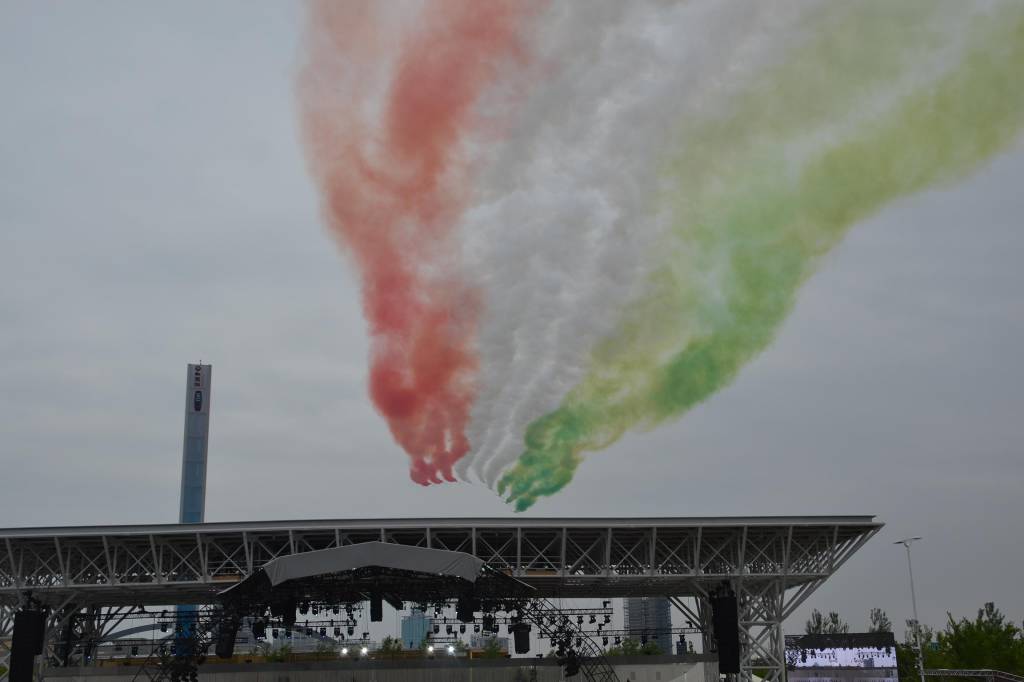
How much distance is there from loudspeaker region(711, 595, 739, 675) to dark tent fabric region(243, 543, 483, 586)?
51.3 feet

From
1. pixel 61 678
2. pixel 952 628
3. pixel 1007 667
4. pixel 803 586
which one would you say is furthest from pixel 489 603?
pixel 952 628

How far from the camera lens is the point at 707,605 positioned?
2068 inches

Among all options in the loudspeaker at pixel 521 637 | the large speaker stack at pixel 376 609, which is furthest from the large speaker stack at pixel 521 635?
the large speaker stack at pixel 376 609

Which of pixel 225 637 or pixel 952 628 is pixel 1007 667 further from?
pixel 225 637

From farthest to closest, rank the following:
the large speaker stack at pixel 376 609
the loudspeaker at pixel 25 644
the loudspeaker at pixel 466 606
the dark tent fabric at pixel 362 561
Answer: the large speaker stack at pixel 376 609
the loudspeaker at pixel 25 644
the loudspeaker at pixel 466 606
the dark tent fabric at pixel 362 561

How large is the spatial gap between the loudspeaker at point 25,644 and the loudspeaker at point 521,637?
72.8 ft

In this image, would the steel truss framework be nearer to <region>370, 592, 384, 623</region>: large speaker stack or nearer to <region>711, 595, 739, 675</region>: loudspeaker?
<region>711, 595, 739, 675</region>: loudspeaker

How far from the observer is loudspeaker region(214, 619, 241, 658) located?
4444cm

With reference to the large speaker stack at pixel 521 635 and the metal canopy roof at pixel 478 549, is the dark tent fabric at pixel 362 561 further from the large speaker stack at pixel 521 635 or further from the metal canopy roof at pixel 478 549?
the large speaker stack at pixel 521 635

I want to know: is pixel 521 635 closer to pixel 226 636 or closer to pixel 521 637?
pixel 521 637

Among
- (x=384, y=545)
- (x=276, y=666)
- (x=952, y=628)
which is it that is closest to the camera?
(x=384, y=545)

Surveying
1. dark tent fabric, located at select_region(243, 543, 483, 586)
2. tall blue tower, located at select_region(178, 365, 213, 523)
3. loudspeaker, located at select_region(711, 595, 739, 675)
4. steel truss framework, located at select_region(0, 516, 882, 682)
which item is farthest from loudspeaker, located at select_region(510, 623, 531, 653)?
tall blue tower, located at select_region(178, 365, 213, 523)

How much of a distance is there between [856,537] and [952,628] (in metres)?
30.5

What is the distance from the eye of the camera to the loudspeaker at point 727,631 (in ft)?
155
